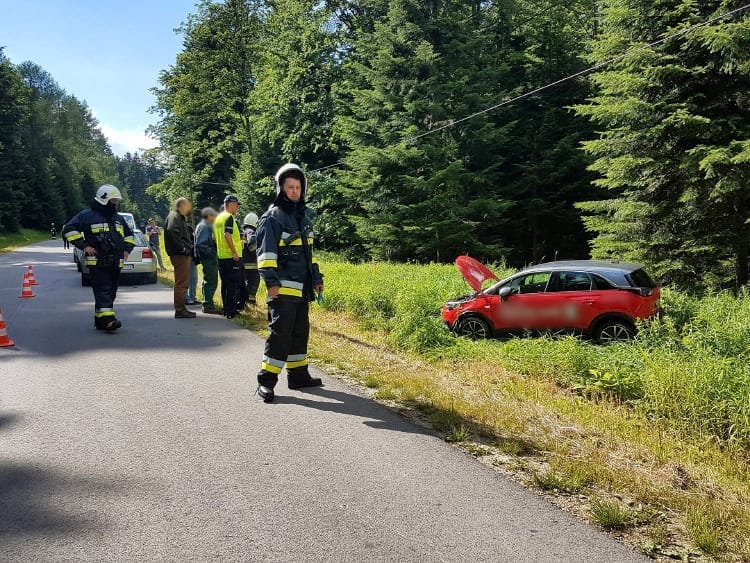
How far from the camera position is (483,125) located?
2339 centimetres

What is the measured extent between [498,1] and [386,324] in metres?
25.3

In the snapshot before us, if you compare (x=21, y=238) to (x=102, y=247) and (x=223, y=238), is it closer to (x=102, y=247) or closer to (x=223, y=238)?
(x=223, y=238)

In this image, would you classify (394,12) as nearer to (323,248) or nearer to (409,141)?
(409,141)

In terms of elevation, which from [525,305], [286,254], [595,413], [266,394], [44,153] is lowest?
[595,413]

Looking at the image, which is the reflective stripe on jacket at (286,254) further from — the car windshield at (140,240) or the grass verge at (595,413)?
the car windshield at (140,240)

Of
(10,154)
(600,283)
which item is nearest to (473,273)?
(600,283)

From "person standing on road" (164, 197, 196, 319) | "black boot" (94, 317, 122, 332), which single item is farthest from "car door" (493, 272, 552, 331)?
"black boot" (94, 317, 122, 332)

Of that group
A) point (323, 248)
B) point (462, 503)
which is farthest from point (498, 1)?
point (462, 503)

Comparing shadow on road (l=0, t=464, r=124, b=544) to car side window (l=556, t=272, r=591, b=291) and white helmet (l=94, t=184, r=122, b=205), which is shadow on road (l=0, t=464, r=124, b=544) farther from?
car side window (l=556, t=272, r=591, b=291)

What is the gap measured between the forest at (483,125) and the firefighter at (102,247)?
11187 mm

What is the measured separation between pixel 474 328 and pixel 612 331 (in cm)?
213

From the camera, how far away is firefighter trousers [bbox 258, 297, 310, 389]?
17.6 feet

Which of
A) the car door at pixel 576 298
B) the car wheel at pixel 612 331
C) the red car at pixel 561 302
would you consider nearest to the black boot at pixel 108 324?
the red car at pixel 561 302

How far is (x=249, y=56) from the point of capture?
3984cm
